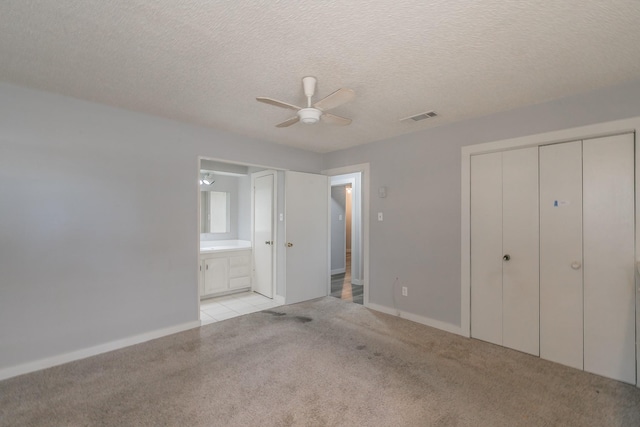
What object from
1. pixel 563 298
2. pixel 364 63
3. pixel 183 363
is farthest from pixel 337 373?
pixel 364 63

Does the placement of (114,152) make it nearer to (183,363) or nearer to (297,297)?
(183,363)

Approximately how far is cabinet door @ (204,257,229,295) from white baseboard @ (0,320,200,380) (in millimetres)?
1210

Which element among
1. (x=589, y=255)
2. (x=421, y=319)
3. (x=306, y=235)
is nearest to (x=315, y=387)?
(x=421, y=319)

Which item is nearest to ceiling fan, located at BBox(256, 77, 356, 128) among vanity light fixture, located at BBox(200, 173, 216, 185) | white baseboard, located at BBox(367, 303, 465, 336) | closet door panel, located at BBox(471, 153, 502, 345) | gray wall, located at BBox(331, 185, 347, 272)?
closet door panel, located at BBox(471, 153, 502, 345)

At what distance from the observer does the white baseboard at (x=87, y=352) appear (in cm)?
248

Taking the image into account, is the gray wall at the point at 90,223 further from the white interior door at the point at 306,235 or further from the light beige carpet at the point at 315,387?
the white interior door at the point at 306,235

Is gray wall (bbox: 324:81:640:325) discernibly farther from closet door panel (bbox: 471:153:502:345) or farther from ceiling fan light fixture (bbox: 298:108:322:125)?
ceiling fan light fixture (bbox: 298:108:322:125)

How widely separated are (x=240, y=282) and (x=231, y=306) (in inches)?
29.0

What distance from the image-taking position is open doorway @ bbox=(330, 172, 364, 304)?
5348mm

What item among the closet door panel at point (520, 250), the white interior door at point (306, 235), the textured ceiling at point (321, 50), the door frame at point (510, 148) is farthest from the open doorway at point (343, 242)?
the textured ceiling at point (321, 50)

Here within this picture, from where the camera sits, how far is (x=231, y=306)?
4.36m

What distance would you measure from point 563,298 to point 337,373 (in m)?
2.25

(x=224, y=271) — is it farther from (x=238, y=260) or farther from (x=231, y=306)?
(x=231, y=306)

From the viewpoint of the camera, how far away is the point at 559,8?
1.55 meters
